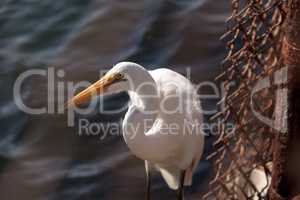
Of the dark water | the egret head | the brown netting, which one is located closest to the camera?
the brown netting

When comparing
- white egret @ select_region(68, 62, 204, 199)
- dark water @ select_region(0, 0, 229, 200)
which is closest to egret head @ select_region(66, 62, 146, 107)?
white egret @ select_region(68, 62, 204, 199)

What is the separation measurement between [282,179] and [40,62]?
68.0 inches

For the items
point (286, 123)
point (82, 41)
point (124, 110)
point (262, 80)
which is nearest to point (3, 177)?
point (124, 110)

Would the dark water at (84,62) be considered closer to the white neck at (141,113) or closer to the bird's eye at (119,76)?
the white neck at (141,113)

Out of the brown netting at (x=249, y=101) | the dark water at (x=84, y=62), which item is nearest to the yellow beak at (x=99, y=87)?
the brown netting at (x=249, y=101)

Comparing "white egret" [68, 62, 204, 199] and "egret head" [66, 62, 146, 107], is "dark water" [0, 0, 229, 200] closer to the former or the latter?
"white egret" [68, 62, 204, 199]

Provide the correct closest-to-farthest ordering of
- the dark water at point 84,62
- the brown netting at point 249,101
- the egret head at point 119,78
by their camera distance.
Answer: the brown netting at point 249,101
the egret head at point 119,78
the dark water at point 84,62

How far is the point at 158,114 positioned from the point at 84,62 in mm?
1216

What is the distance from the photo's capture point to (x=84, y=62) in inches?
119

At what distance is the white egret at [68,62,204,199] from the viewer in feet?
5.76

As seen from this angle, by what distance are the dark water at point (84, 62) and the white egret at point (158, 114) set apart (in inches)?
20.2

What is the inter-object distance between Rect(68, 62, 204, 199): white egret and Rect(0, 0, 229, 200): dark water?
0.51 m

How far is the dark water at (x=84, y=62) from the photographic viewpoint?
2.49 meters

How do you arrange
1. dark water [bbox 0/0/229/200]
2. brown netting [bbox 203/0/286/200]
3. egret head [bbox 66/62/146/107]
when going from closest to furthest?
brown netting [bbox 203/0/286/200], egret head [bbox 66/62/146/107], dark water [bbox 0/0/229/200]
